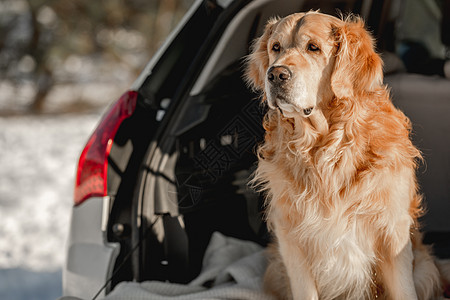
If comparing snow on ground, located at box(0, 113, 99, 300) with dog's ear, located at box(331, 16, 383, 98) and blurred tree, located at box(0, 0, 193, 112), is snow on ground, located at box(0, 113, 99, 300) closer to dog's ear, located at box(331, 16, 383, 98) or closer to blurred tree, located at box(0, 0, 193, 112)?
dog's ear, located at box(331, 16, 383, 98)

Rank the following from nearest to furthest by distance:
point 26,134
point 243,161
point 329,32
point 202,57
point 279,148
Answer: point 329,32
point 279,148
point 202,57
point 243,161
point 26,134

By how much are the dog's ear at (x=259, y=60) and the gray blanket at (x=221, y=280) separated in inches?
32.1

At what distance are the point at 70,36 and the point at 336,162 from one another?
12.0 meters

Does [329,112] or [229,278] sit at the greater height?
[329,112]

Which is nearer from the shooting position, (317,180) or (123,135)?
(317,180)

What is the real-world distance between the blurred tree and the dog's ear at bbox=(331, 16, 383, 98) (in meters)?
10.9

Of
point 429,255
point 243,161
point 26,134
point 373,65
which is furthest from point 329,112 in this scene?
point 26,134

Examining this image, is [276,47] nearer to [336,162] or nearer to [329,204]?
[336,162]

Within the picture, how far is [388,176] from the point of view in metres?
1.63

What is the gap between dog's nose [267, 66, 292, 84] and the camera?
155 cm

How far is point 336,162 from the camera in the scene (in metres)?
1.68

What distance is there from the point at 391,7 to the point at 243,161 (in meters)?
0.87

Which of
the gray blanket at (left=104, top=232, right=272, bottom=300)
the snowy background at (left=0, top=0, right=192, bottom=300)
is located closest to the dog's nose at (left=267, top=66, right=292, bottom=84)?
the gray blanket at (left=104, top=232, right=272, bottom=300)

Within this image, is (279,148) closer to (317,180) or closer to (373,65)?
(317,180)
